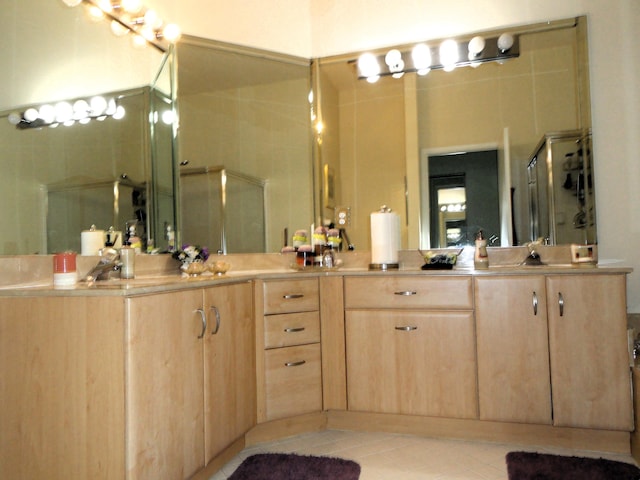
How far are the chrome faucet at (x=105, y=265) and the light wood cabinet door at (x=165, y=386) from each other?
483 millimetres

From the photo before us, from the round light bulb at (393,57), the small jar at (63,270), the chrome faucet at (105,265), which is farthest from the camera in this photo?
the round light bulb at (393,57)

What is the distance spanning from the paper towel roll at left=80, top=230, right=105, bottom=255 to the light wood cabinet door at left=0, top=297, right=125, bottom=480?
49cm

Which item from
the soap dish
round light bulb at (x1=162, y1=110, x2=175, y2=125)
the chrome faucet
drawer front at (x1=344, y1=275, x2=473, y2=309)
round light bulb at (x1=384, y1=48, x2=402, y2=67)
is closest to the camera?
the chrome faucet

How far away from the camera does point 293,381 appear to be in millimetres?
1991

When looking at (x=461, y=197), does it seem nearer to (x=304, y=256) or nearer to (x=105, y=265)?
(x=304, y=256)

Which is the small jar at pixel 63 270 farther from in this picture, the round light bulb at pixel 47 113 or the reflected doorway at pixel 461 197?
the reflected doorway at pixel 461 197

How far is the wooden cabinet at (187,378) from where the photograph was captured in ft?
3.88

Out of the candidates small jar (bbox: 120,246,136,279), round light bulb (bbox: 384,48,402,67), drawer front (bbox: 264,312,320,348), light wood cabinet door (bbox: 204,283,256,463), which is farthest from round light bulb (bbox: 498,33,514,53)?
small jar (bbox: 120,246,136,279)

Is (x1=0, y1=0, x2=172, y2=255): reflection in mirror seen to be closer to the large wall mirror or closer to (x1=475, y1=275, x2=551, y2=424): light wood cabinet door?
the large wall mirror

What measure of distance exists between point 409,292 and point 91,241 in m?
1.39

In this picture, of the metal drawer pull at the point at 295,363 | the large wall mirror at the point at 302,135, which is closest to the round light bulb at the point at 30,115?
the large wall mirror at the point at 302,135

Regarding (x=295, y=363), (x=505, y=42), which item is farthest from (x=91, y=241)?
(x=505, y=42)

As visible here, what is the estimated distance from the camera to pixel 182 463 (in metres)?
1.36

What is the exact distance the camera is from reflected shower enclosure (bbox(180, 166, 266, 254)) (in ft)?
7.84
